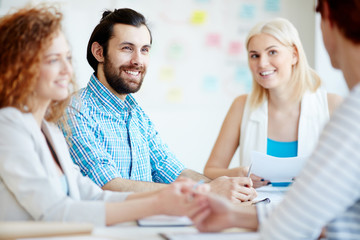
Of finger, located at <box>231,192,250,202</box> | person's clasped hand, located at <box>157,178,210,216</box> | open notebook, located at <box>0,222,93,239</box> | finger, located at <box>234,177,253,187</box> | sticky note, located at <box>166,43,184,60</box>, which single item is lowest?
finger, located at <box>231,192,250,202</box>

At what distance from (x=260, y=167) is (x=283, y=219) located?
1111mm

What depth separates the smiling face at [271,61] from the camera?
2.79 m

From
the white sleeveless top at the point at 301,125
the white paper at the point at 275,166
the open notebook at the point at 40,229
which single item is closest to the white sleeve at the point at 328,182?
the open notebook at the point at 40,229

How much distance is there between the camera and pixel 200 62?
4.47 m

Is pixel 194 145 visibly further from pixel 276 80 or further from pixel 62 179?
pixel 62 179

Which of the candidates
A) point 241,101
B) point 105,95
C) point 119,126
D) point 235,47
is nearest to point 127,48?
point 105,95

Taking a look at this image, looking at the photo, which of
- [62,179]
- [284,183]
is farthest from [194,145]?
[62,179]

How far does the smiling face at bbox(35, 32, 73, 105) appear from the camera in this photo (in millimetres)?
1332

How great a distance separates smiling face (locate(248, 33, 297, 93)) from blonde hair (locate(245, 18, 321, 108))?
1.2 inches

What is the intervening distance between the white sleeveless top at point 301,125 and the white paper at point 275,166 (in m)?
0.58

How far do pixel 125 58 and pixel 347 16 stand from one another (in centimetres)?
153

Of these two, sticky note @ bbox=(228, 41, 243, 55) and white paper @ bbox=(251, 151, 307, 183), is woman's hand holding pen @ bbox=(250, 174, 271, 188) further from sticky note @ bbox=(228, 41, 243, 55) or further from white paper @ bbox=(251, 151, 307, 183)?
sticky note @ bbox=(228, 41, 243, 55)

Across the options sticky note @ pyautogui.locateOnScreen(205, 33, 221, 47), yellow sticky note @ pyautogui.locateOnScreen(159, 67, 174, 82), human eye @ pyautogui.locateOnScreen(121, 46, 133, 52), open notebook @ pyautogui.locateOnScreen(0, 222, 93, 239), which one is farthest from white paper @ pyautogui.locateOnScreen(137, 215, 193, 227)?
sticky note @ pyautogui.locateOnScreen(205, 33, 221, 47)

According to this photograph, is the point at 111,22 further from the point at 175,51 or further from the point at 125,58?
the point at 175,51
